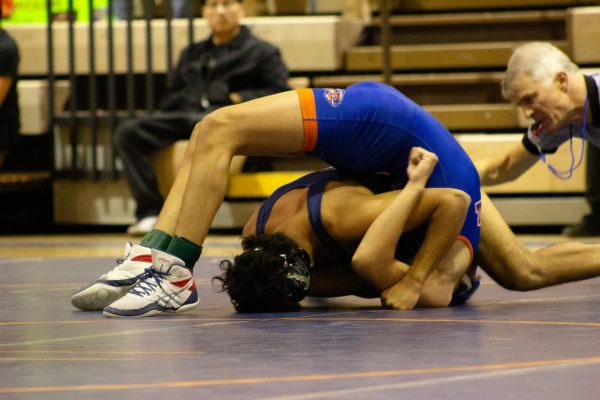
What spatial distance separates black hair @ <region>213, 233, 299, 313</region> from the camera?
3.16 meters

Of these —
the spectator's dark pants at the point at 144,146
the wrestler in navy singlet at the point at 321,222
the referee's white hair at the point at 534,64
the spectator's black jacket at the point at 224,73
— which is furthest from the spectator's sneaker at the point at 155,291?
the spectator's dark pants at the point at 144,146

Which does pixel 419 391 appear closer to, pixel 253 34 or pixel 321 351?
pixel 321 351

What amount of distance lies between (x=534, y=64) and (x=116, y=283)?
150cm

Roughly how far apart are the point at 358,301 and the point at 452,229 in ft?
1.82

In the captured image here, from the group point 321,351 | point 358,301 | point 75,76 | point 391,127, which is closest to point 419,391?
point 321,351

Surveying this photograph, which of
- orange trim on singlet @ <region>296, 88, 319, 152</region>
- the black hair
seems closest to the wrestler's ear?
orange trim on singlet @ <region>296, 88, 319, 152</region>

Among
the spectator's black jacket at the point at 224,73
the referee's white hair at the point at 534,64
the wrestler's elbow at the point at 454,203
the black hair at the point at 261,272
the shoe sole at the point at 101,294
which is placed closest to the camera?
the black hair at the point at 261,272

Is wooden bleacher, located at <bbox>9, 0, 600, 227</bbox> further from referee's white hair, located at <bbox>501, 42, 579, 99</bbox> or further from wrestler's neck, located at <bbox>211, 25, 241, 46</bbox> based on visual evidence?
referee's white hair, located at <bbox>501, 42, 579, 99</bbox>

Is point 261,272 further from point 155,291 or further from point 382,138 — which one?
point 382,138

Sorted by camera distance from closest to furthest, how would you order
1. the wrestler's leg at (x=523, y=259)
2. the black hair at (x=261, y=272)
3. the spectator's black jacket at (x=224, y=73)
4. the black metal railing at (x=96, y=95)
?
the black hair at (x=261, y=272), the wrestler's leg at (x=523, y=259), the spectator's black jacket at (x=224, y=73), the black metal railing at (x=96, y=95)

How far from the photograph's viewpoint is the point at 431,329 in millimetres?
2930

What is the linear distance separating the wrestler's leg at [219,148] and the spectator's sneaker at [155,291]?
94mm

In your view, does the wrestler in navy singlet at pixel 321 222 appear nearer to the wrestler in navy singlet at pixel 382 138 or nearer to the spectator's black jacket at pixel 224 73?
the wrestler in navy singlet at pixel 382 138

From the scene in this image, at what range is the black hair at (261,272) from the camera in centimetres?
316
